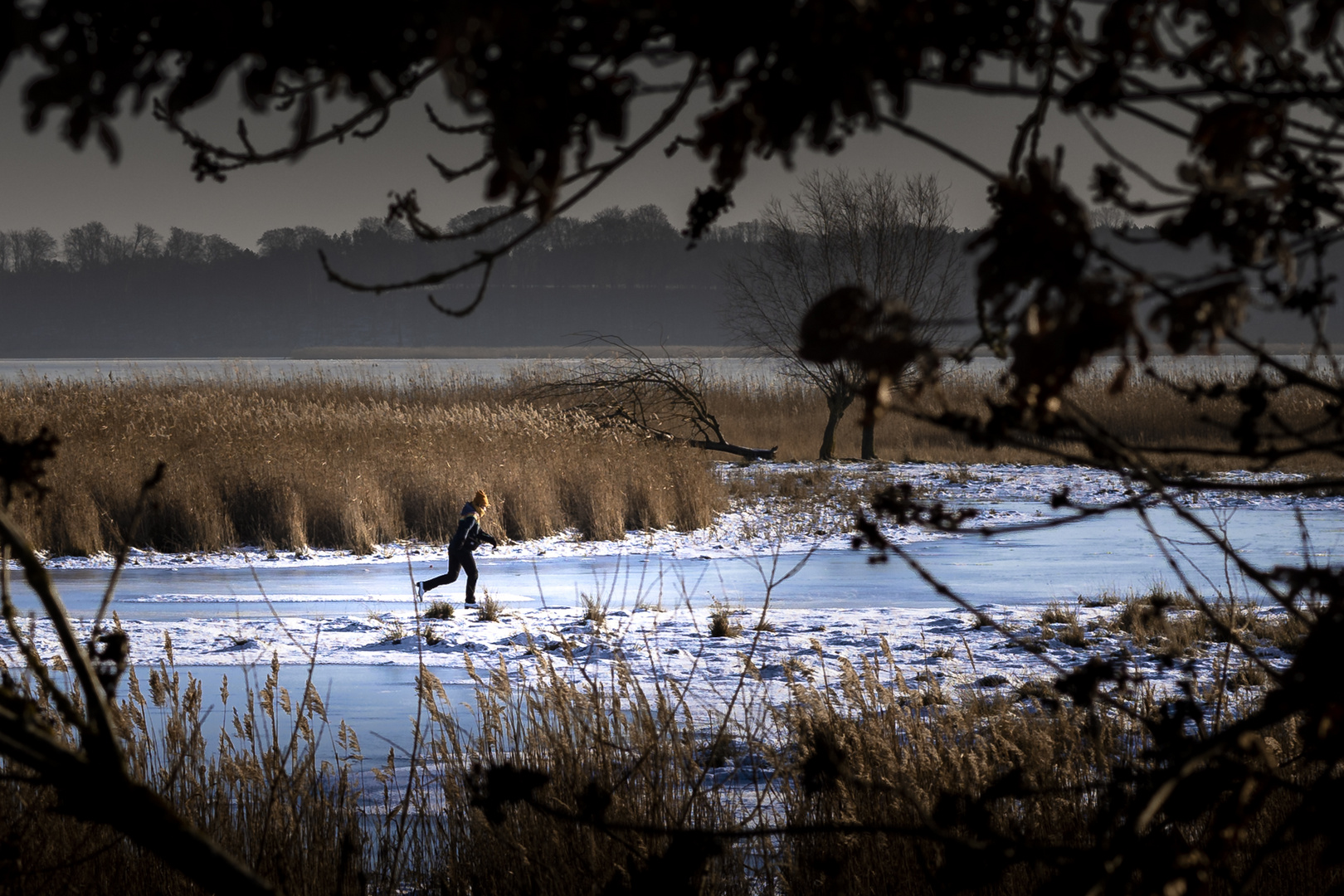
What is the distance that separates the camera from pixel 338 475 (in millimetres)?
12805

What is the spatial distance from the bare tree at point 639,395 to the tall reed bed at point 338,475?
2478 millimetres

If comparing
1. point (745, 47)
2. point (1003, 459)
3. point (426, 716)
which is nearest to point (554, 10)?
point (745, 47)

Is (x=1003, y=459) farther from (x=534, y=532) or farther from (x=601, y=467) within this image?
(x=534, y=532)

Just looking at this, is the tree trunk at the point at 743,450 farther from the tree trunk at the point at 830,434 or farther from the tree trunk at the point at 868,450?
the tree trunk at the point at 868,450

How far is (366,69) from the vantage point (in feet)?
3.64

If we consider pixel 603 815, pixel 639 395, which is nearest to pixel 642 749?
pixel 603 815

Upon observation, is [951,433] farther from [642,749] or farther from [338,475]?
[642,749]

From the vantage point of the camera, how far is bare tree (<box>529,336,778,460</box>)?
1923 centimetres

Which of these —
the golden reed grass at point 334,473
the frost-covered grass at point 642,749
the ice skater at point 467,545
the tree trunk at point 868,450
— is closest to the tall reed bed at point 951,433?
the tree trunk at point 868,450

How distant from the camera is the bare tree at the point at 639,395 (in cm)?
1923

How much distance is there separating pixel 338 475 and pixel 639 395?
7729mm

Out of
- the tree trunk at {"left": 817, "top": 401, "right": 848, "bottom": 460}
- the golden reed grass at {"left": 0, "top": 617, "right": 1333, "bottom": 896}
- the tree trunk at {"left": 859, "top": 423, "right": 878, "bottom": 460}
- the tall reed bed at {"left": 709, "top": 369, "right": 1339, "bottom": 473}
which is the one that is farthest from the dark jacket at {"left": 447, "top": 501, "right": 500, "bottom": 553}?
the tall reed bed at {"left": 709, "top": 369, "right": 1339, "bottom": 473}

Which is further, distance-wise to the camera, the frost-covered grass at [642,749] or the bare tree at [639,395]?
the bare tree at [639,395]

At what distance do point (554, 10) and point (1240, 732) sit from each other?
1.17 m
